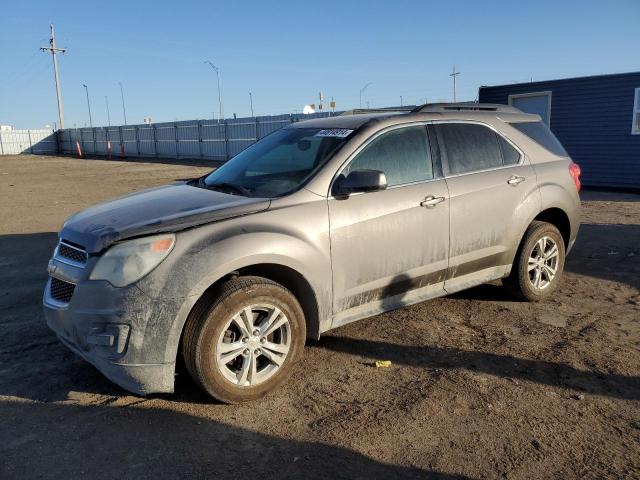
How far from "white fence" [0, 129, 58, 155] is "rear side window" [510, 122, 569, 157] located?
180 feet

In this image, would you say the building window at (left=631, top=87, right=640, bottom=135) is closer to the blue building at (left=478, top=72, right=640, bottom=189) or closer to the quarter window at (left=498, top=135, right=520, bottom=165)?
the blue building at (left=478, top=72, right=640, bottom=189)

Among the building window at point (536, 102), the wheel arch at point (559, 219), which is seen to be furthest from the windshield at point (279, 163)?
the building window at point (536, 102)

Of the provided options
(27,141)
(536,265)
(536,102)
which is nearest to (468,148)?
(536,265)

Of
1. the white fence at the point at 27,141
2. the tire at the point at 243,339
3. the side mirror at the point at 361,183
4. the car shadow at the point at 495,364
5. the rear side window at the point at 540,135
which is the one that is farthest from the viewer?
the white fence at the point at 27,141

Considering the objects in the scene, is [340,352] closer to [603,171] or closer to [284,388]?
[284,388]

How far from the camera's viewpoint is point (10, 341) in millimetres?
4586

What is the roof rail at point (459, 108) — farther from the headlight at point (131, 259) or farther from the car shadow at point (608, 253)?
the headlight at point (131, 259)

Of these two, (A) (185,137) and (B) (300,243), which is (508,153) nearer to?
(B) (300,243)

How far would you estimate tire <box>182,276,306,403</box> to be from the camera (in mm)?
3326

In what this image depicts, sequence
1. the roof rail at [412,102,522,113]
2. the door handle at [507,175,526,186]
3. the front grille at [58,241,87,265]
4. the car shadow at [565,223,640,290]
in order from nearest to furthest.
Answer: the front grille at [58,241,87,265] → the roof rail at [412,102,522,113] → the door handle at [507,175,526,186] → the car shadow at [565,223,640,290]

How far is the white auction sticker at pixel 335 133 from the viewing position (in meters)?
4.28

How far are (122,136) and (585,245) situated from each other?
3984 centimetres

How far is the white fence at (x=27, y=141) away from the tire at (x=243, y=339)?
55.4 meters

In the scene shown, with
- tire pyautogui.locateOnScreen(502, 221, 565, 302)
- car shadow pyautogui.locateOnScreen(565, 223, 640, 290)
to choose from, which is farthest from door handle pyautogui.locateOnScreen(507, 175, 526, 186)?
car shadow pyautogui.locateOnScreen(565, 223, 640, 290)
